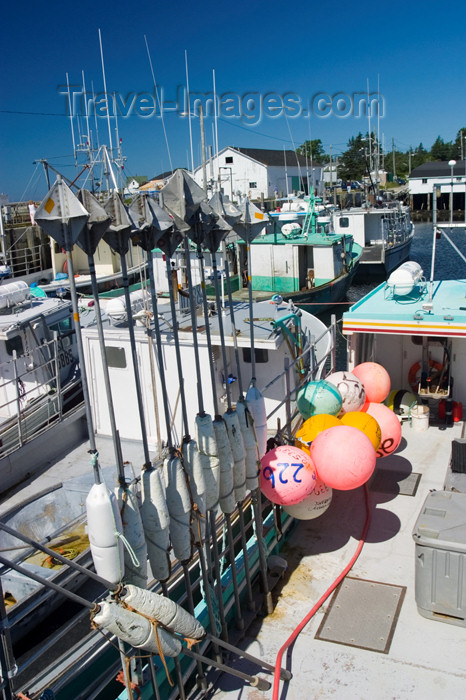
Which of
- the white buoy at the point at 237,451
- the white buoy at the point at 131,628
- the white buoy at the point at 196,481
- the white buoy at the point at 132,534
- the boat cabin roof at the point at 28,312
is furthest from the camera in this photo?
the boat cabin roof at the point at 28,312

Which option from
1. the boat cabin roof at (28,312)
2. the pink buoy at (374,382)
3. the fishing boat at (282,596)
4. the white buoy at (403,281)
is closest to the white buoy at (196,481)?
the fishing boat at (282,596)

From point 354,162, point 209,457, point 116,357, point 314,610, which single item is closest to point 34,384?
point 116,357

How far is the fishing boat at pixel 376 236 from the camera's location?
128 feet

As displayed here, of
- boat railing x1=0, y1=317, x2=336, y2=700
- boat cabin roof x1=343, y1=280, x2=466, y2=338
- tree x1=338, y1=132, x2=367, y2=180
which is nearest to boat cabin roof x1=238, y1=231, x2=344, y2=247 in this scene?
boat cabin roof x1=343, y1=280, x2=466, y2=338

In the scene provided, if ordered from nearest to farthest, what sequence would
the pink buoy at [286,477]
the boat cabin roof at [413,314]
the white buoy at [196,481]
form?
the white buoy at [196,481], the pink buoy at [286,477], the boat cabin roof at [413,314]

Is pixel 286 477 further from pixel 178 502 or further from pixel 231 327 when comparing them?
pixel 231 327

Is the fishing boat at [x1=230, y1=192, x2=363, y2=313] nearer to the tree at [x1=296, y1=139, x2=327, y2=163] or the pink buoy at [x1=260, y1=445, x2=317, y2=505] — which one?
the pink buoy at [x1=260, y1=445, x2=317, y2=505]

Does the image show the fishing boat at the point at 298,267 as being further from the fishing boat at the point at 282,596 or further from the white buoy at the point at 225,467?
the white buoy at the point at 225,467

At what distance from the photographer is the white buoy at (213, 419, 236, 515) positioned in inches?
215

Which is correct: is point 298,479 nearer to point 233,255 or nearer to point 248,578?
point 248,578

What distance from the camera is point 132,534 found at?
4477 millimetres

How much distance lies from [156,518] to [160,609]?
698mm

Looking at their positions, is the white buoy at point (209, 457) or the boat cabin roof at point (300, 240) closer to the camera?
the white buoy at point (209, 457)

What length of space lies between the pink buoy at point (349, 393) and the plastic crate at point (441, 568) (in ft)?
7.88
